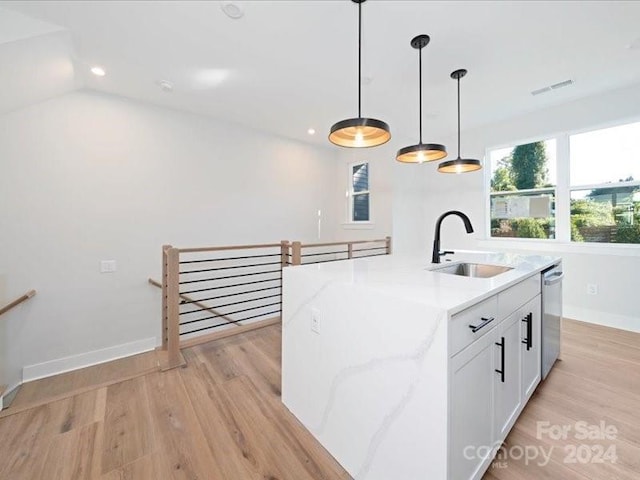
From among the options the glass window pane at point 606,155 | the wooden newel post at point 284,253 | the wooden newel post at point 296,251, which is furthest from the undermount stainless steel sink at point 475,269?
the glass window pane at point 606,155

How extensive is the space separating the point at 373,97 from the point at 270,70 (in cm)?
125

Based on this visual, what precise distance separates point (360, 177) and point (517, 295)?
392cm

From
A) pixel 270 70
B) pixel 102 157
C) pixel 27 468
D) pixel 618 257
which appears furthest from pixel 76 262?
pixel 618 257

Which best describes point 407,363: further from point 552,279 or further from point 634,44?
point 634,44

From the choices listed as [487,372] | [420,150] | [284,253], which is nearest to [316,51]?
[420,150]

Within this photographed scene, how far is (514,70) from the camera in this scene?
2752mm

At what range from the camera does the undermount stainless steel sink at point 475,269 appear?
77.5 inches

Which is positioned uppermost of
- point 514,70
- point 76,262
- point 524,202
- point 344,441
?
point 514,70

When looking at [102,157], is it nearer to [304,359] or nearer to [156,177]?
[156,177]

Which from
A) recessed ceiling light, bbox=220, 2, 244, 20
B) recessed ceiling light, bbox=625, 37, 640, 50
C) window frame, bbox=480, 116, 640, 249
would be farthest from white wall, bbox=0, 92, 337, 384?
recessed ceiling light, bbox=625, 37, 640, 50

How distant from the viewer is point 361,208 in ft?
17.0

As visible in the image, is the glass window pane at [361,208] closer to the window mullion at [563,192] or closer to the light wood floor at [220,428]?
the window mullion at [563,192]

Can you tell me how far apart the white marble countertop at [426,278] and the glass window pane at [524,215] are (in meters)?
1.95

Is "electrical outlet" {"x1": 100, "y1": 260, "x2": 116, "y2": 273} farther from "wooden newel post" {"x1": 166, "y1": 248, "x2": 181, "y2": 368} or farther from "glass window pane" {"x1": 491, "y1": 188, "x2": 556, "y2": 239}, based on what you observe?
"glass window pane" {"x1": 491, "y1": 188, "x2": 556, "y2": 239}
